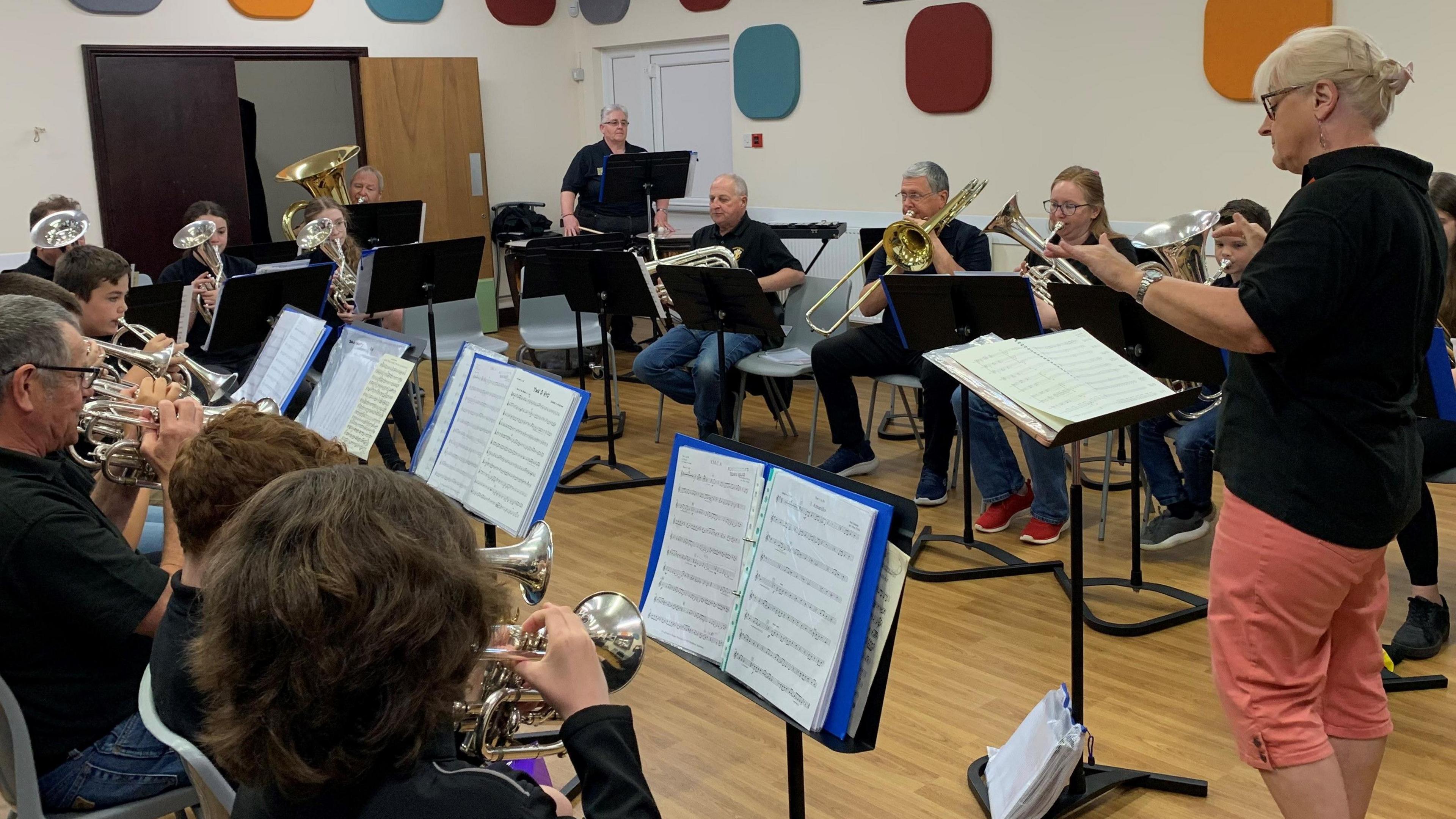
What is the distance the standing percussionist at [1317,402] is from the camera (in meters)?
1.88

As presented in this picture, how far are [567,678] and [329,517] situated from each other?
387 mm

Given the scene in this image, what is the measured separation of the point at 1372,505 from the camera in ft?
6.39

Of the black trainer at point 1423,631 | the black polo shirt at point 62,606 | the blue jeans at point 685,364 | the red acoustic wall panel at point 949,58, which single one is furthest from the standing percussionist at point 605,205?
the black polo shirt at point 62,606

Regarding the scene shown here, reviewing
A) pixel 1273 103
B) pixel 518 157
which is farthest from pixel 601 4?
pixel 1273 103

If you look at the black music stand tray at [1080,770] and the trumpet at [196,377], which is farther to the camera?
the trumpet at [196,377]

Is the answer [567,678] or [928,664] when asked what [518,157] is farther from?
[567,678]

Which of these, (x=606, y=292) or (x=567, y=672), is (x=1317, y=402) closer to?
(x=567, y=672)

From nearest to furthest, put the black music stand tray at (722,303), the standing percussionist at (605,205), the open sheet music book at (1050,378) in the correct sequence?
the open sheet music book at (1050,378), the black music stand tray at (722,303), the standing percussionist at (605,205)

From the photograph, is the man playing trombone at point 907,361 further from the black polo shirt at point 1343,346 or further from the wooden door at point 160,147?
the wooden door at point 160,147

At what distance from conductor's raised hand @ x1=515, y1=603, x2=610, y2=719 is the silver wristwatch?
119 cm

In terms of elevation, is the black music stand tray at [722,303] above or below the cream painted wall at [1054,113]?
below

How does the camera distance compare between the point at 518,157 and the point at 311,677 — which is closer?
the point at 311,677

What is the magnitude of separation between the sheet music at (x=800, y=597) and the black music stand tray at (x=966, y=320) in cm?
218

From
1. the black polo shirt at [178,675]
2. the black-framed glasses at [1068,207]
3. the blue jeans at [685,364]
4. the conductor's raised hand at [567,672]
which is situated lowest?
the blue jeans at [685,364]
